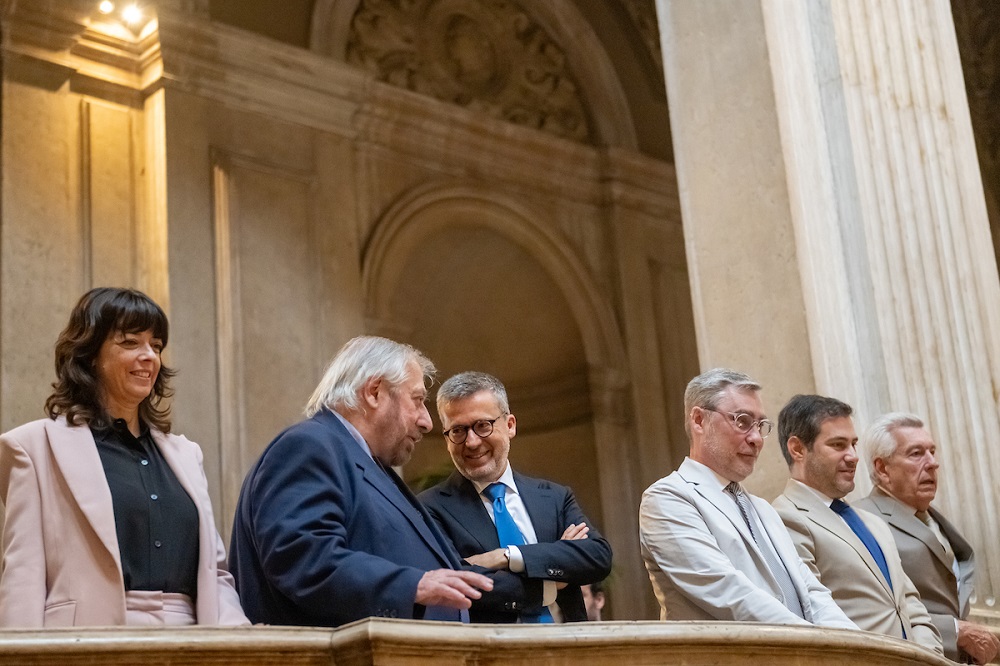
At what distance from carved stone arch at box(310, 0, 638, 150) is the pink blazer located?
9227mm

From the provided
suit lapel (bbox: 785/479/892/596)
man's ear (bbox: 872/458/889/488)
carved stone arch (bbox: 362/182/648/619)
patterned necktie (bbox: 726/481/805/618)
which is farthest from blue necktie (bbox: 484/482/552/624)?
carved stone arch (bbox: 362/182/648/619)

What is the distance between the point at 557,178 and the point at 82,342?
8.59 metres

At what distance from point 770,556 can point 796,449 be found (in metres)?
0.84

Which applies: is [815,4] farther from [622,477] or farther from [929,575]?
[622,477]

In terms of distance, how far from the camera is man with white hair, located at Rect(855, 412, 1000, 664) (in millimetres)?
5066

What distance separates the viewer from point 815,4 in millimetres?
6242

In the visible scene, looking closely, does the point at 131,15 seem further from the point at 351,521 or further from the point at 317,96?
the point at 351,521

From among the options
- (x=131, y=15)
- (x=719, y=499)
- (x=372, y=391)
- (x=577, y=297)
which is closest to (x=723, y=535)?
(x=719, y=499)

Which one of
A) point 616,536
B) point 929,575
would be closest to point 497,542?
point 929,575

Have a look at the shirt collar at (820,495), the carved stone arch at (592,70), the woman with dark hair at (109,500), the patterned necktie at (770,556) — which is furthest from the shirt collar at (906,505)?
the carved stone arch at (592,70)

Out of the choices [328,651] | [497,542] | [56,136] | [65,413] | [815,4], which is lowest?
[328,651]

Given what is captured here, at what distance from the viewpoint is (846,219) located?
5.94m

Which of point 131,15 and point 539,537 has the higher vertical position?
point 131,15

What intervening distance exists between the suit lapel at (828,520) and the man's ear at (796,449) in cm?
9
